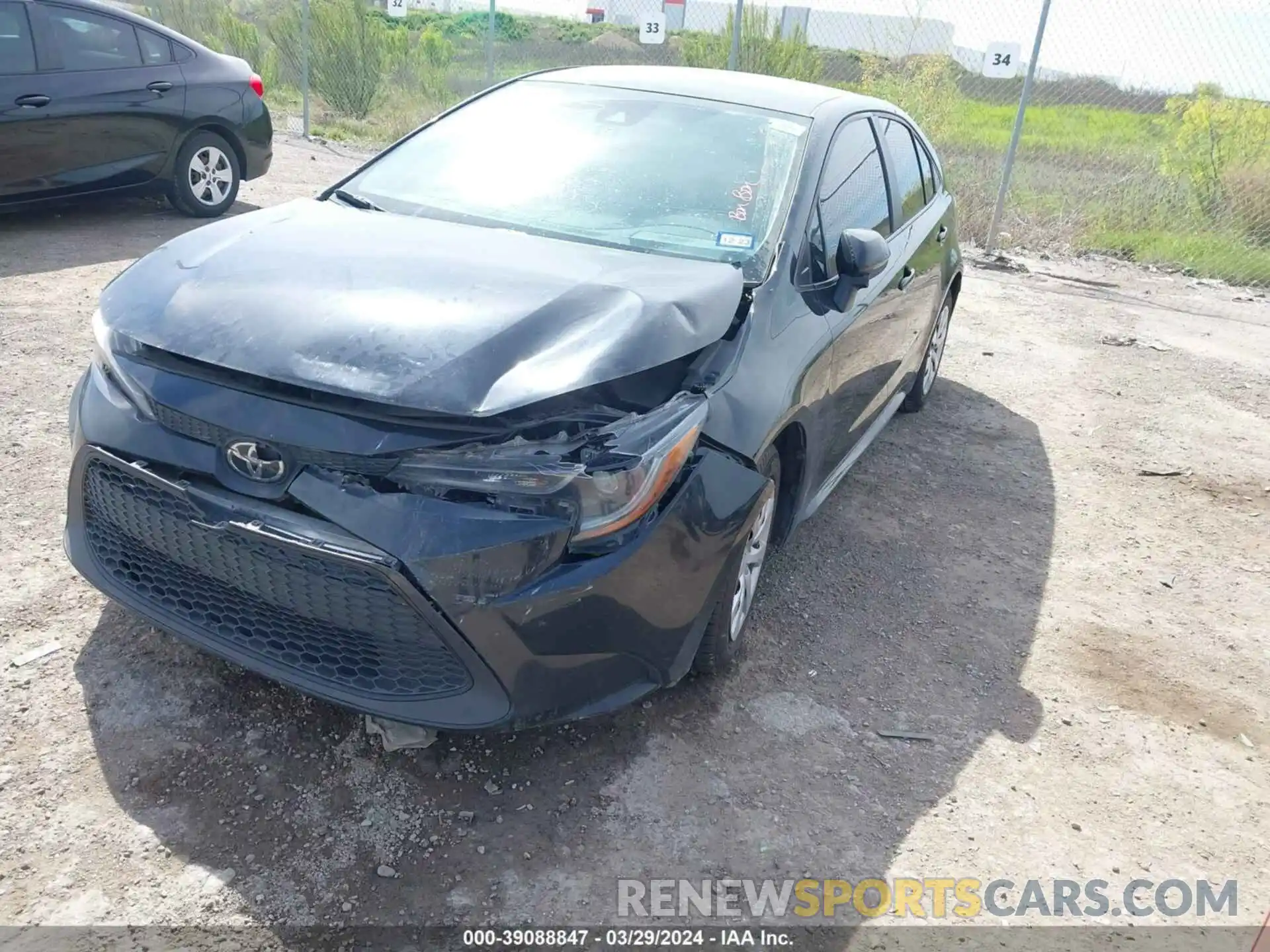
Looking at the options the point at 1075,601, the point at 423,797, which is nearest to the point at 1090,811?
the point at 1075,601

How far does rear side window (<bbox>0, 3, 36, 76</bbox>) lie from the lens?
6.43 meters

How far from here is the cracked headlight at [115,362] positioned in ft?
8.04

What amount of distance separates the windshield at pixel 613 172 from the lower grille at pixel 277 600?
1445 mm

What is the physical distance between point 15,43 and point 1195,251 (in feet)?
34.4

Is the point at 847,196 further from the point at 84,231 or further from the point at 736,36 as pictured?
the point at 736,36

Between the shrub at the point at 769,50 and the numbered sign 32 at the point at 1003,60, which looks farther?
the shrub at the point at 769,50

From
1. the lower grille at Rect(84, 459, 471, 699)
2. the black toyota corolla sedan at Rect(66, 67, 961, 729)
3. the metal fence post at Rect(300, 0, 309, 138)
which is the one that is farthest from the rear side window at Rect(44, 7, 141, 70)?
the metal fence post at Rect(300, 0, 309, 138)

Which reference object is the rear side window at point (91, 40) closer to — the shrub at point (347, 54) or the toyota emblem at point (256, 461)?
the toyota emblem at point (256, 461)

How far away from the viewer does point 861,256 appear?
329 cm

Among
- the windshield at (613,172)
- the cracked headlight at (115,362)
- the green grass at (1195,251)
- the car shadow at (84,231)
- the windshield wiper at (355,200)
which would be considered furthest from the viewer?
the green grass at (1195,251)

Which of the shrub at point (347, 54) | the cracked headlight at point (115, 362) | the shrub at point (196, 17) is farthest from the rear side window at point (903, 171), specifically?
the shrub at point (196, 17)

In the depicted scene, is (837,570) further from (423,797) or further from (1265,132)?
(1265,132)

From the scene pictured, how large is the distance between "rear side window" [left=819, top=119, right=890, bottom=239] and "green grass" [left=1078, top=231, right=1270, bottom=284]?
7519 millimetres

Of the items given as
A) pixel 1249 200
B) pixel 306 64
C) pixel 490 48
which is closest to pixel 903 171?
pixel 1249 200
